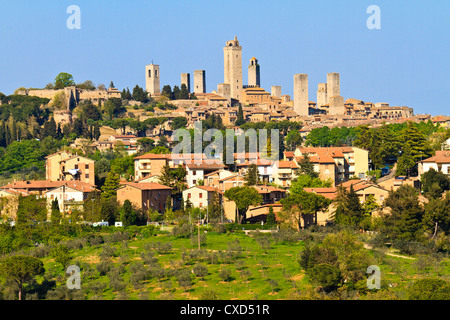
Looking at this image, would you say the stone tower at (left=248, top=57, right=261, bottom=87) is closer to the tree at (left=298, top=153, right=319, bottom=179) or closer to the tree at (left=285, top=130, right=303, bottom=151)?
the tree at (left=285, top=130, right=303, bottom=151)

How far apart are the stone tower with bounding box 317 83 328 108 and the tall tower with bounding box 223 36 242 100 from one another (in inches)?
483

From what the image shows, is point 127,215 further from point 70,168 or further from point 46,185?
point 70,168

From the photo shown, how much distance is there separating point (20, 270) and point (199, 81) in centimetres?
9692

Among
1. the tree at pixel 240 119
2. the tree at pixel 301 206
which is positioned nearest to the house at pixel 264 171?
the tree at pixel 301 206

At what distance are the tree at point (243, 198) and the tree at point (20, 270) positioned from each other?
16583 millimetres

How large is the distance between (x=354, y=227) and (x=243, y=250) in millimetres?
7573

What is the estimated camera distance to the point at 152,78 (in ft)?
411

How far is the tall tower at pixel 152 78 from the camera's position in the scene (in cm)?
12519

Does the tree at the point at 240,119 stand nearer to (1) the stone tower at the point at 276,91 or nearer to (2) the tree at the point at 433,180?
(1) the stone tower at the point at 276,91

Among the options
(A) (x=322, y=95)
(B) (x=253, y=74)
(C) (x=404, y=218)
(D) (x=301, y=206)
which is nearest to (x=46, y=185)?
(D) (x=301, y=206)

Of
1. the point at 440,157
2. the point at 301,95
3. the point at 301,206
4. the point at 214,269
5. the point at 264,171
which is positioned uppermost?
the point at 301,95

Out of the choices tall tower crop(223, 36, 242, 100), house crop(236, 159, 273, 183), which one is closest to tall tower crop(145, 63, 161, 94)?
tall tower crop(223, 36, 242, 100)

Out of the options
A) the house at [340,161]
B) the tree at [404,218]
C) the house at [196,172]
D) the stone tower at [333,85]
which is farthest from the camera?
the stone tower at [333,85]

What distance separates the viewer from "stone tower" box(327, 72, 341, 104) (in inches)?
4739
